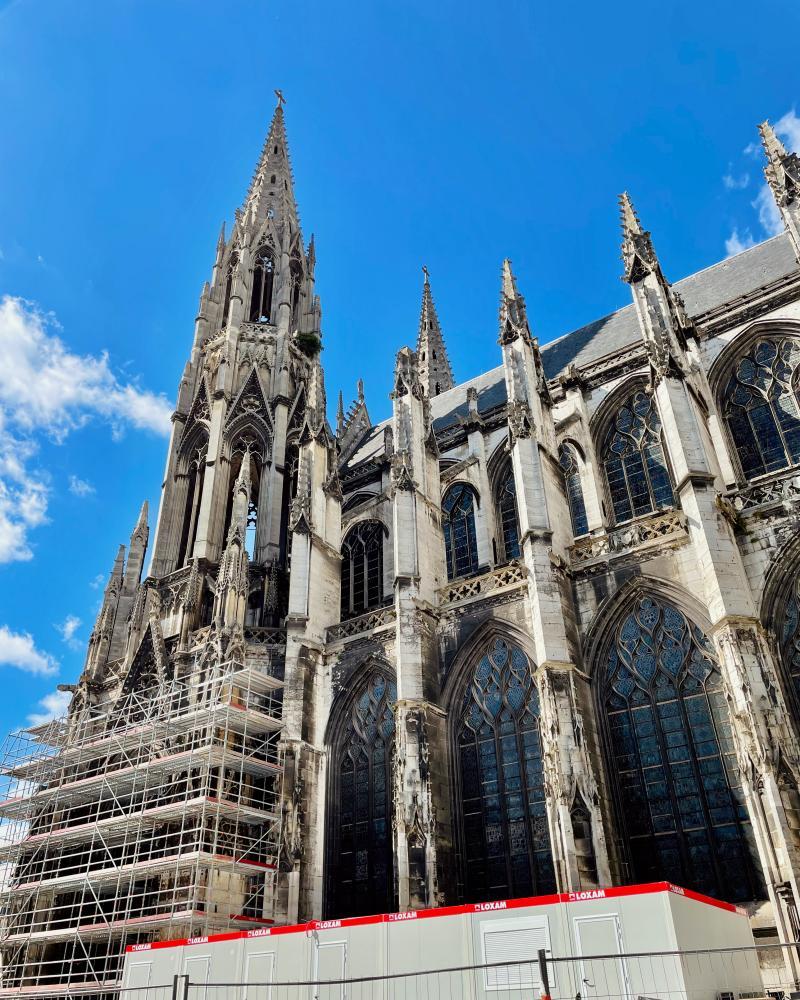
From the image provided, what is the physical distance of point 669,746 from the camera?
14422mm

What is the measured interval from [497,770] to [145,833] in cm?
891

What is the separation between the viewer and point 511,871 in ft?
49.9

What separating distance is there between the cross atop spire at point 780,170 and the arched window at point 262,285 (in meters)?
18.3

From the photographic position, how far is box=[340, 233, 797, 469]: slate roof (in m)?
Answer: 21.8

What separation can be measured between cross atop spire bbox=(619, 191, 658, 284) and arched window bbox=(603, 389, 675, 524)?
3051 mm

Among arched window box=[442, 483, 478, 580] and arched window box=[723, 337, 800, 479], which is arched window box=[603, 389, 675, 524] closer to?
arched window box=[723, 337, 800, 479]

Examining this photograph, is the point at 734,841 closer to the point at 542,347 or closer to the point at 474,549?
the point at 474,549

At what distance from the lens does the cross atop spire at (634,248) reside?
62.9ft

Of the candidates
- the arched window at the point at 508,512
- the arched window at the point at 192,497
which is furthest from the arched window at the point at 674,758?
the arched window at the point at 192,497

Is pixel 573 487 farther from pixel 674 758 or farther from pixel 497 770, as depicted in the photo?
pixel 674 758

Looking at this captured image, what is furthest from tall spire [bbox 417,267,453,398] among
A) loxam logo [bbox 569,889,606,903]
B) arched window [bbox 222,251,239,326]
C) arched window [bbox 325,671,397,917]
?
loxam logo [bbox 569,889,606,903]

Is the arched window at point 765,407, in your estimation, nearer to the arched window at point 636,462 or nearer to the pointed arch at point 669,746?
the arched window at point 636,462

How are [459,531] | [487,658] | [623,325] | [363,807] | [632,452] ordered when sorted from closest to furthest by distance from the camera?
1. [487,658]
2. [363,807]
3. [632,452]
4. [459,531]
5. [623,325]

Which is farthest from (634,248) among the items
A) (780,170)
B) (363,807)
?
(363,807)
